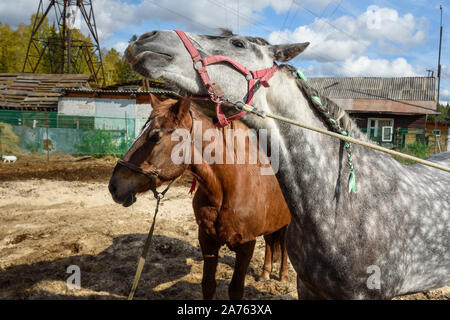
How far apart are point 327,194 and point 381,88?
35.1m

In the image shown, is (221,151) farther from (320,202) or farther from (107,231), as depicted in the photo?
(107,231)

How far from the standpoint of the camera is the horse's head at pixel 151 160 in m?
2.89

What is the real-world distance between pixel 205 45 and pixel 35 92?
85.7 ft

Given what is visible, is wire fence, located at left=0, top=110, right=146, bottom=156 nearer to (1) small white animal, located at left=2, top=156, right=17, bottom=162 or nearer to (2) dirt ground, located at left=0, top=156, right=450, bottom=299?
(1) small white animal, located at left=2, top=156, right=17, bottom=162

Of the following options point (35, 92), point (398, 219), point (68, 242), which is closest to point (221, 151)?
point (398, 219)

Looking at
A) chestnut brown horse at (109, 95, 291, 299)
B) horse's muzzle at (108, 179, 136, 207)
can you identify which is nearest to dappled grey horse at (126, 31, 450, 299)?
chestnut brown horse at (109, 95, 291, 299)

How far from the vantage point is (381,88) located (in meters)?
32.5

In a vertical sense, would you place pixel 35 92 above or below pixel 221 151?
above

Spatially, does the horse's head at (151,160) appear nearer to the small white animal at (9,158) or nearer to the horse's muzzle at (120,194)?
A: the horse's muzzle at (120,194)

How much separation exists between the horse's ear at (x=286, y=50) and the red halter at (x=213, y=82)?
0.28 ft

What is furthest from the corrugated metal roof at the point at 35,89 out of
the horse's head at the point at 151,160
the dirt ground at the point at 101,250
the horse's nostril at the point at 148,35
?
the horse's nostril at the point at 148,35

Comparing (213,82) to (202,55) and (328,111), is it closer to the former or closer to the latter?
(202,55)

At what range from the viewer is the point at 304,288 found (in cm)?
225

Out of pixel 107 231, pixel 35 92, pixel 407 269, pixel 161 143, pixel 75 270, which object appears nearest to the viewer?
pixel 407 269
